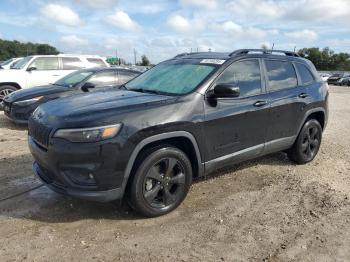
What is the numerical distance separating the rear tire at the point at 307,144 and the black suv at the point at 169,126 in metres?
0.09

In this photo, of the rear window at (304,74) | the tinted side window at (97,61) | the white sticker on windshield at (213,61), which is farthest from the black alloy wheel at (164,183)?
the tinted side window at (97,61)

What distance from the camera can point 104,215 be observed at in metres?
4.31

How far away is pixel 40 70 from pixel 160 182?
32.6ft

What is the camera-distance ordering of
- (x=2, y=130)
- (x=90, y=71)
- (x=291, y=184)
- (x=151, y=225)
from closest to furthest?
1. (x=151, y=225)
2. (x=291, y=184)
3. (x=2, y=130)
4. (x=90, y=71)

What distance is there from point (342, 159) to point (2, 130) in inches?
280

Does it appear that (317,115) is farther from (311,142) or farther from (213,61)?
(213,61)

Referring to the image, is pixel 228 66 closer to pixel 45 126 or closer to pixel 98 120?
pixel 98 120

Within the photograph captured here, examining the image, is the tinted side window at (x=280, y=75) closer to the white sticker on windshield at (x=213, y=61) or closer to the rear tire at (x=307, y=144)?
the rear tire at (x=307, y=144)

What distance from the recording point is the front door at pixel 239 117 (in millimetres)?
4621

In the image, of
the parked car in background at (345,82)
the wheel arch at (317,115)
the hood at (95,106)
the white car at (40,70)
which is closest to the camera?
the hood at (95,106)

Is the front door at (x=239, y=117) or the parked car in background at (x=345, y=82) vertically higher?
the front door at (x=239, y=117)

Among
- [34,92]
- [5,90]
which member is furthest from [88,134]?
[5,90]

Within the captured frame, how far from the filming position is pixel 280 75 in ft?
18.7

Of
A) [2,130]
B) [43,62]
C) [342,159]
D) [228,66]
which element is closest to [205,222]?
[228,66]
